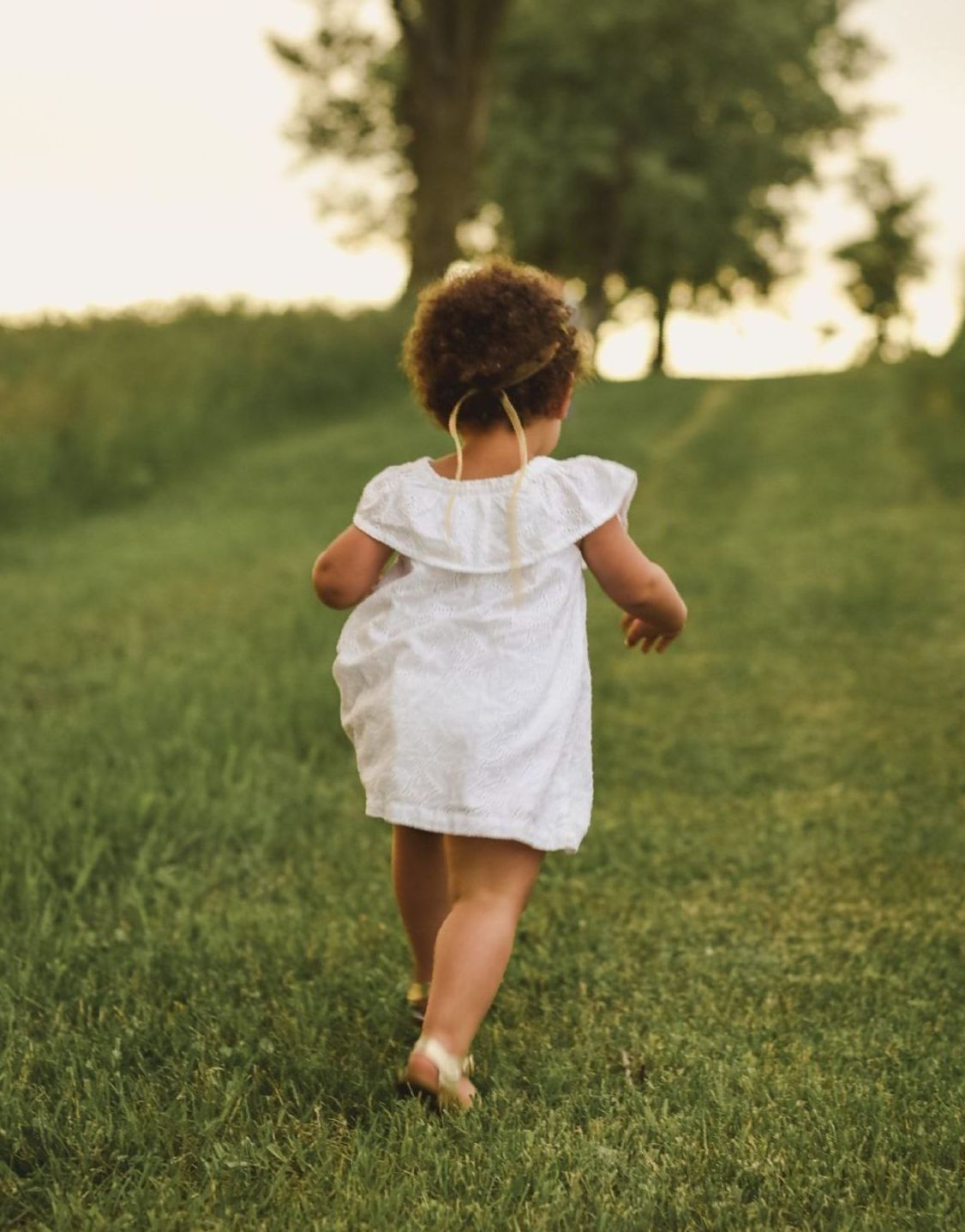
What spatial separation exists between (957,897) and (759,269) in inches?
1304

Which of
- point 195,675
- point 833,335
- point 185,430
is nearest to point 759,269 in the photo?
point 833,335

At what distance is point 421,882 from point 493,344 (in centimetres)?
116

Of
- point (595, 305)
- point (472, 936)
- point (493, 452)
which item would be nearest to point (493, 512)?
point (493, 452)

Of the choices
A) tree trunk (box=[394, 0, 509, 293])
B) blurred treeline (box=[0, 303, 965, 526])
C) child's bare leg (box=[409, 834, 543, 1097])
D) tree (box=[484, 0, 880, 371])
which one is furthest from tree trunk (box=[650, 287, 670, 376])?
child's bare leg (box=[409, 834, 543, 1097])

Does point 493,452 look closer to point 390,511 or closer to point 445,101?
point 390,511

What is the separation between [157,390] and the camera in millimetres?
13250

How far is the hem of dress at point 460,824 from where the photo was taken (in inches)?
101

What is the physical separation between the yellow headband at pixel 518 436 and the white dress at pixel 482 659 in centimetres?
2

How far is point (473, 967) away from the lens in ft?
8.33

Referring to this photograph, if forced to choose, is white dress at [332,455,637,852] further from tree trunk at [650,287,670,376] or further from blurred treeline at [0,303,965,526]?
tree trunk at [650,287,670,376]

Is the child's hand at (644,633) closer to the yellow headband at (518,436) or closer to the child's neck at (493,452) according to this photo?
the yellow headband at (518,436)

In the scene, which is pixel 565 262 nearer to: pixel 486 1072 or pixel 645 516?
pixel 645 516

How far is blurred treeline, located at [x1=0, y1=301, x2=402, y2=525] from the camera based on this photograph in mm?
11227

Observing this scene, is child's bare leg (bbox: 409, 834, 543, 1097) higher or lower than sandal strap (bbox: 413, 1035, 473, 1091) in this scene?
higher
